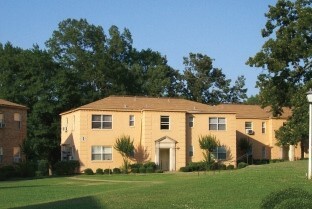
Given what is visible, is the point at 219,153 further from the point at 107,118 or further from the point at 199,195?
the point at 199,195

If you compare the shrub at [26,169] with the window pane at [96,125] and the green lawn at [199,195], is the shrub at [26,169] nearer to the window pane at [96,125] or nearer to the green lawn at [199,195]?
the window pane at [96,125]

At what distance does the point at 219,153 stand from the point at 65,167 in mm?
15000

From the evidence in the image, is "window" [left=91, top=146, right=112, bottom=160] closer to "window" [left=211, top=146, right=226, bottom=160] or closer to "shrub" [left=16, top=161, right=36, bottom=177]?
"shrub" [left=16, top=161, right=36, bottom=177]

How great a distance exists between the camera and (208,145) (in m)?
52.7

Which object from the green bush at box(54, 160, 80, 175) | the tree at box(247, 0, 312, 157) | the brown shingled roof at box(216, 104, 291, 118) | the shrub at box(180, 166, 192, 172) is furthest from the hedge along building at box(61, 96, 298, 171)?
the tree at box(247, 0, 312, 157)

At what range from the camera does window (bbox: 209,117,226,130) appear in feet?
179

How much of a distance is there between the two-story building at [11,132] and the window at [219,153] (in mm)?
17698

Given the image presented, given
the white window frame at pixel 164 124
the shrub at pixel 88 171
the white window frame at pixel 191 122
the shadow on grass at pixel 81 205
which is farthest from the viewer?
the white window frame at pixel 191 122

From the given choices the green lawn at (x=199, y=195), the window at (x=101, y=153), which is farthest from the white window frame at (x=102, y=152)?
the green lawn at (x=199, y=195)

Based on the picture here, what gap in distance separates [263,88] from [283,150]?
28.7 meters

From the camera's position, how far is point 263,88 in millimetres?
35031

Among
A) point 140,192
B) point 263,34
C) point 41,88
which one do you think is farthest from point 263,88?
point 41,88

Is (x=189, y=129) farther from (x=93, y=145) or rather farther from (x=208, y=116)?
(x=93, y=145)

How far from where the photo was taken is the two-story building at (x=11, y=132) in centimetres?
4859
